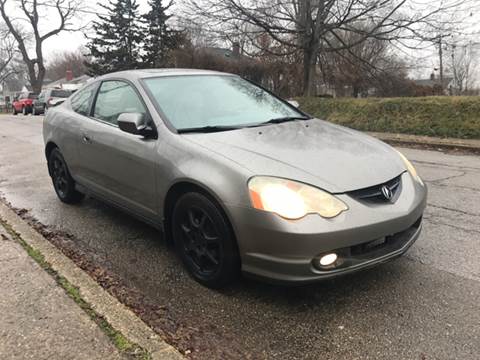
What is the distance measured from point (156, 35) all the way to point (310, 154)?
39.1m

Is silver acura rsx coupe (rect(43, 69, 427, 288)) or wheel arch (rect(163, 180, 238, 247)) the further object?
wheel arch (rect(163, 180, 238, 247))

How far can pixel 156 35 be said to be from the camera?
3947 centimetres

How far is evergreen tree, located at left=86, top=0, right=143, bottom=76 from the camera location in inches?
1607

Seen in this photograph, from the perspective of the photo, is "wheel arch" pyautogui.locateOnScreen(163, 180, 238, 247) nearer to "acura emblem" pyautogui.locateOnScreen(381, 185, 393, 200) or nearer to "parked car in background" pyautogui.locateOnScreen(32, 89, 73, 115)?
"acura emblem" pyautogui.locateOnScreen(381, 185, 393, 200)

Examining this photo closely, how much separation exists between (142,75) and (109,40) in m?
40.6

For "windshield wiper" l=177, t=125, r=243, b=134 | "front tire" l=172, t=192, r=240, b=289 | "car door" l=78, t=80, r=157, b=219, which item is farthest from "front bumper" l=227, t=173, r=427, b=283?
"car door" l=78, t=80, r=157, b=219

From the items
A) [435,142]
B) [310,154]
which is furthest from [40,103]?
[310,154]

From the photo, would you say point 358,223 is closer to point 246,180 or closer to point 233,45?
point 246,180

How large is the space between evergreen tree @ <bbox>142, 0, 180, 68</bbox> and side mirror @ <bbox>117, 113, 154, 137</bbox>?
3604 centimetres

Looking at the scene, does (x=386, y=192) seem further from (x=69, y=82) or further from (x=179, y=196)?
(x=69, y=82)

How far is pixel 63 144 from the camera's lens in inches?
199

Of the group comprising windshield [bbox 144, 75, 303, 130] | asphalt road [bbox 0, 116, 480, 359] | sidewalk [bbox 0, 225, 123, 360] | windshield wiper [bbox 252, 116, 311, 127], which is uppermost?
windshield [bbox 144, 75, 303, 130]

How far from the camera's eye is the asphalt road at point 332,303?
2523mm

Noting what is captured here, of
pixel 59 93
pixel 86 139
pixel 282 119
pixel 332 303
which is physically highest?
pixel 59 93
